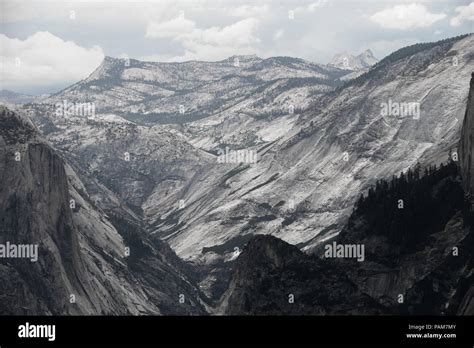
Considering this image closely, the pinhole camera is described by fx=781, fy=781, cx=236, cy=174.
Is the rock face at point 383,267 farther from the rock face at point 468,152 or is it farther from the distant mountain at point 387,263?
the rock face at point 468,152

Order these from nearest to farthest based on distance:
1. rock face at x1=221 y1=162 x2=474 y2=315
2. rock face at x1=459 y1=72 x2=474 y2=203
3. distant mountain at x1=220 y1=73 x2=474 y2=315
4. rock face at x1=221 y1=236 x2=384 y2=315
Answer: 1. rock face at x1=221 y1=236 x2=384 y2=315
2. rock face at x1=221 y1=162 x2=474 y2=315
3. distant mountain at x1=220 y1=73 x2=474 y2=315
4. rock face at x1=459 y1=72 x2=474 y2=203

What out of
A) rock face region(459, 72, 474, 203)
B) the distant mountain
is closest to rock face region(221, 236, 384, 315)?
the distant mountain

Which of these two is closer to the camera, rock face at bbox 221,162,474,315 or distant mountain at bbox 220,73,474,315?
rock face at bbox 221,162,474,315

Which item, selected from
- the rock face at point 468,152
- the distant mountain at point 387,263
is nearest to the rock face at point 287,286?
the distant mountain at point 387,263

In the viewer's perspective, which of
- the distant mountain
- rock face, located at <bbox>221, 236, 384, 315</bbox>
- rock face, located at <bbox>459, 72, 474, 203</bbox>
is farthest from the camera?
rock face, located at <bbox>459, 72, 474, 203</bbox>

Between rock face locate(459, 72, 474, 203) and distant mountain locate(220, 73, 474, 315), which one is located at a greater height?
rock face locate(459, 72, 474, 203)

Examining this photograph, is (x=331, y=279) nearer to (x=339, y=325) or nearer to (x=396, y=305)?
(x=396, y=305)

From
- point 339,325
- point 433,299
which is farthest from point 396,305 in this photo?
point 339,325

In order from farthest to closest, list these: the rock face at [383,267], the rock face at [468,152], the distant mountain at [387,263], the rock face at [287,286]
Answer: the rock face at [468,152] < the distant mountain at [387,263] < the rock face at [383,267] < the rock face at [287,286]

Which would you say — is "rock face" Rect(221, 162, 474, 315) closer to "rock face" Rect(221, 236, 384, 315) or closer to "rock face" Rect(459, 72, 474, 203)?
"rock face" Rect(221, 236, 384, 315)

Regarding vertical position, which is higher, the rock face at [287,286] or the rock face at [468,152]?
the rock face at [468,152]
